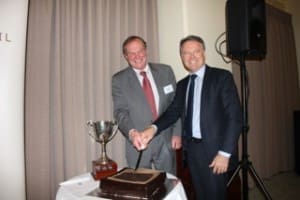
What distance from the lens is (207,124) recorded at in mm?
1731

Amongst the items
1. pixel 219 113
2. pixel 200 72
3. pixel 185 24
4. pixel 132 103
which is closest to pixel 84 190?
pixel 132 103

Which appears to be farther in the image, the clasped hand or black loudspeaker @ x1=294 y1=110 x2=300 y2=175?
black loudspeaker @ x1=294 y1=110 x2=300 y2=175

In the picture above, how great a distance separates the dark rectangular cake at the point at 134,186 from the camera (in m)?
1.21

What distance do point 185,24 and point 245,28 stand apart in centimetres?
51

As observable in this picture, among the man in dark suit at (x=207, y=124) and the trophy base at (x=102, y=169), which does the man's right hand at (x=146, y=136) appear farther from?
the trophy base at (x=102, y=169)

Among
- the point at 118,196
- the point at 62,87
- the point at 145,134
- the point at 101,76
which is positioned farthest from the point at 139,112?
the point at 118,196

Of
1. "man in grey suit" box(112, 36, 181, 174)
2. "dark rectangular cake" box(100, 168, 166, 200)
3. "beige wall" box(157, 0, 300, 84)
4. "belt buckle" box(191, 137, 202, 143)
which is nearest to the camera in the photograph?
"dark rectangular cake" box(100, 168, 166, 200)

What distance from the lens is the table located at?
4.25 feet

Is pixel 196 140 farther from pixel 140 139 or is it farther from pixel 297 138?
pixel 297 138

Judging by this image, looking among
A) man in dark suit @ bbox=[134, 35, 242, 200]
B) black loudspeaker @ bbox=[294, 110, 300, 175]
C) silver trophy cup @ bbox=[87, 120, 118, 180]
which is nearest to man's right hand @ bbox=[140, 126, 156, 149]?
man in dark suit @ bbox=[134, 35, 242, 200]

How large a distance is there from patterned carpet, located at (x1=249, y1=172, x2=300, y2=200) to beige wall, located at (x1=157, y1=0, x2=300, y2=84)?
1.49 metres

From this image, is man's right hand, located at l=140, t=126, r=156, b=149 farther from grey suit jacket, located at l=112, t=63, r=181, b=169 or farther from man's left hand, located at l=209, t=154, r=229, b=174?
man's left hand, located at l=209, t=154, r=229, b=174

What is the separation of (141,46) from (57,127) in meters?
0.84

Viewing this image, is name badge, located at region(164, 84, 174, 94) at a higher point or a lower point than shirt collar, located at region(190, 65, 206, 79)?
lower
